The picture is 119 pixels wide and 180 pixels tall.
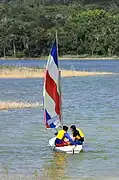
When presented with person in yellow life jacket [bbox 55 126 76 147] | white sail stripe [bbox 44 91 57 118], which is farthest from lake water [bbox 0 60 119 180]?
white sail stripe [bbox 44 91 57 118]

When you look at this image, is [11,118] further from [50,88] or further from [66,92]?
[66,92]

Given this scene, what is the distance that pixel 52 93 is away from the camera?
1780 centimetres

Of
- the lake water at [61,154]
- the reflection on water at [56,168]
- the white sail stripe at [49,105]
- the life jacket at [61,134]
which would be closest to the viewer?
the reflection on water at [56,168]

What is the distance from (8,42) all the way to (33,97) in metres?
97.9

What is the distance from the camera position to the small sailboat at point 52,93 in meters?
17.5

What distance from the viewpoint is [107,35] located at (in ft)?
439

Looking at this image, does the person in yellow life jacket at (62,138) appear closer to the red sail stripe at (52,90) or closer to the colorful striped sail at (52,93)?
the colorful striped sail at (52,93)

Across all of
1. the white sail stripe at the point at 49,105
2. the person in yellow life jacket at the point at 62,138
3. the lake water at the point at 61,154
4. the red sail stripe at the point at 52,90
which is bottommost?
the lake water at the point at 61,154

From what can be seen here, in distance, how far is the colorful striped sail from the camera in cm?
1758

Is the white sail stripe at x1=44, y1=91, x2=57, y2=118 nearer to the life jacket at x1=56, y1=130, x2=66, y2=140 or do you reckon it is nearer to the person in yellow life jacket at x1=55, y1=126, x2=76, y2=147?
the person in yellow life jacket at x1=55, y1=126, x2=76, y2=147

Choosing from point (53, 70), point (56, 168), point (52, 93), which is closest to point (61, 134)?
point (52, 93)

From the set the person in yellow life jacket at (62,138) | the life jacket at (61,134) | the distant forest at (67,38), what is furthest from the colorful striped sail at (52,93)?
the distant forest at (67,38)

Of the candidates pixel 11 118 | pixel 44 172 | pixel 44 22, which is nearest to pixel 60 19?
pixel 44 22

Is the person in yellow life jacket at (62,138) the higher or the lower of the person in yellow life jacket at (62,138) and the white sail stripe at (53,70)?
the lower
